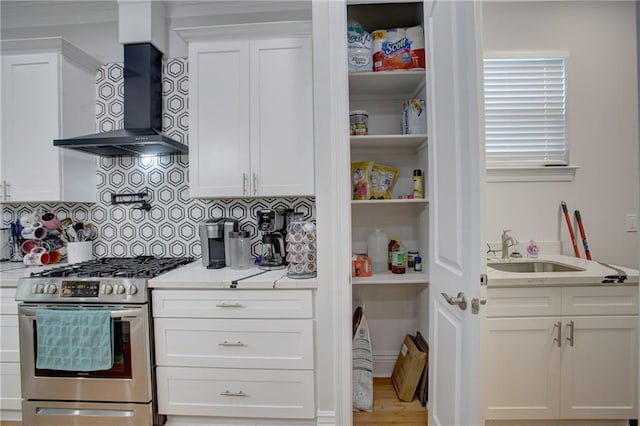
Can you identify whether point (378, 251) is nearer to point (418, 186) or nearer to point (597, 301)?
point (418, 186)

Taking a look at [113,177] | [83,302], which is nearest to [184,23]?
[113,177]

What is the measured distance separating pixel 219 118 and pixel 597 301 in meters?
2.34

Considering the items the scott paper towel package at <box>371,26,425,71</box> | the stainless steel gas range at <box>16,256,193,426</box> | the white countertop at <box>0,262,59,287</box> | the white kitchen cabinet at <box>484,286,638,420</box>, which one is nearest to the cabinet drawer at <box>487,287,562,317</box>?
the white kitchen cabinet at <box>484,286,638,420</box>

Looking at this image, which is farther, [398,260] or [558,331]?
[398,260]

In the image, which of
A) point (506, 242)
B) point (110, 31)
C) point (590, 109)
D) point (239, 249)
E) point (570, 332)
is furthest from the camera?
point (110, 31)

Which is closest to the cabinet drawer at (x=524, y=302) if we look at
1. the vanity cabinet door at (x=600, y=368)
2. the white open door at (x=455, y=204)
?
the vanity cabinet door at (x=600, y=368)

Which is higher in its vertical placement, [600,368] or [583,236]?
[583,236]

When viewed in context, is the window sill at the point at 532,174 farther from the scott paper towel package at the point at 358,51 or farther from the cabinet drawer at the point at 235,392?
the cabinet drawer at the point at 235,392

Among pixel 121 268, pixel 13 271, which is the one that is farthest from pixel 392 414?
pixel 13 271

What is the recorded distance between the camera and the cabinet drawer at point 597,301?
1.58 m

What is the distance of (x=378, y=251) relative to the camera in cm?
206

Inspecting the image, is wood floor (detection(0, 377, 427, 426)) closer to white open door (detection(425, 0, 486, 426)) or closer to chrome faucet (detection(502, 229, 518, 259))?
white open door (detection(425, 0, 486, 426))

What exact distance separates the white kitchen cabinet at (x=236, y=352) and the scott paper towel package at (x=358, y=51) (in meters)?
1.33

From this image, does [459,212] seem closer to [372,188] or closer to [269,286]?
[372,188]
